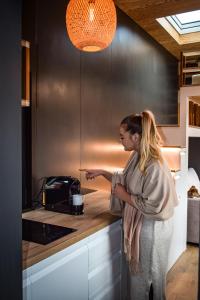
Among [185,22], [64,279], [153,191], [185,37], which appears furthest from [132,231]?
[185,37]

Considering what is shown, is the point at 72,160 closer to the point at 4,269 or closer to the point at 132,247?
the point at 132,247

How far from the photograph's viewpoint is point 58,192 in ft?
7.35

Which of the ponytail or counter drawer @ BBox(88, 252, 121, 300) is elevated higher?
the ponytail

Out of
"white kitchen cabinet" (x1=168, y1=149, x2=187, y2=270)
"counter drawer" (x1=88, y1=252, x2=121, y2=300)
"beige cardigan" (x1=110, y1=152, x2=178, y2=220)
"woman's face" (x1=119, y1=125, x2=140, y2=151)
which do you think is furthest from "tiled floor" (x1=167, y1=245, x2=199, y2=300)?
"woman's face" (x1=119, y1=125, x2=140, y2=151)

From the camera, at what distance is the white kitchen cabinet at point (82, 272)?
4.58 ft

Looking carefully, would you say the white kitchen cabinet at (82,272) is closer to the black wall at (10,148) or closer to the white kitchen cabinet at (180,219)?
the black wall at (10,148)

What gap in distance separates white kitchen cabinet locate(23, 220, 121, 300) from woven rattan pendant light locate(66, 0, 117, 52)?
118cm

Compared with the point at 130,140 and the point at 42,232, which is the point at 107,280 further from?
the point at 130,140

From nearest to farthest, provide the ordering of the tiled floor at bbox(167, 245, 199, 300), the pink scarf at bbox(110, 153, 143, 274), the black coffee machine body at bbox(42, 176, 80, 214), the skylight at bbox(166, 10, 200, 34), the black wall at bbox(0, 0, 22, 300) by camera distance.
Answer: the black wall at bbox(0, 0, 22, 300)
the pink scarf at bbox(110, 153, 143, 274)
the black coffee machine body at bbox(42, 176, 80, 214)
the tiled floor at bbox(167, 245, 199, 300)
the skylight at bbox(166, 10, 200, 34)

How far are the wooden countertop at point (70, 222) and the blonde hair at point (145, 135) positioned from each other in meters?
0.44

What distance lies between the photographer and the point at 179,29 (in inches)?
179

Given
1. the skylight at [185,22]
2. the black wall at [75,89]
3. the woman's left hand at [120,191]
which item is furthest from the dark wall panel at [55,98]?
the skylight at [185,22]

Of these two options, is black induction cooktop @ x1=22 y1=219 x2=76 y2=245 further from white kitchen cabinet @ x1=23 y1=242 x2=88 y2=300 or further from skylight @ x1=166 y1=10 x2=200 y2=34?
skylight @ x1=166 y1=10 x2=200 y2=34

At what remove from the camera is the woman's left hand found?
1.95 metres
